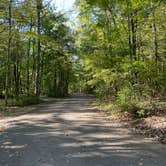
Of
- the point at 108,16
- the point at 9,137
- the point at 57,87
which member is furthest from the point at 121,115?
the point at 57,87

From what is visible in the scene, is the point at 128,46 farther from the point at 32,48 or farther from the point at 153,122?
the point at 32,48

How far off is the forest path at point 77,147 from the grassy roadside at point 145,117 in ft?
2.05

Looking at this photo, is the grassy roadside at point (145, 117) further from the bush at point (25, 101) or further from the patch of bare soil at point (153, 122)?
the bush at point (25, 101)

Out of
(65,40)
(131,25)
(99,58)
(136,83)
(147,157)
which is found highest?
(65,40)

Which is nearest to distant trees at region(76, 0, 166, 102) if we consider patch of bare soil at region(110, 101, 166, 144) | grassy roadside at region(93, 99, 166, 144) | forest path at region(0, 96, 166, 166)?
grassy roadside at region(93, 99, 166, 144)

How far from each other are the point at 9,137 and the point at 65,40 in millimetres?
39326

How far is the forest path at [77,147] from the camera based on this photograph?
7371 millimetres

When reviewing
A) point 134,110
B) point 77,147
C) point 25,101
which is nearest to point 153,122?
point 134,110

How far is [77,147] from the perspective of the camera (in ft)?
29.3

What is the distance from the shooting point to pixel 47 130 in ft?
40.1

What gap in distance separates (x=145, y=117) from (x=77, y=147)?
228 inches

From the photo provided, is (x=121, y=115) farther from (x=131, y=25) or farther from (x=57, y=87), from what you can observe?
(x=57, y=87)

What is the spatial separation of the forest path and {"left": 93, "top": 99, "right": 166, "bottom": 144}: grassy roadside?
63cm

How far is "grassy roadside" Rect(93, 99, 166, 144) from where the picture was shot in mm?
Result: 11102
